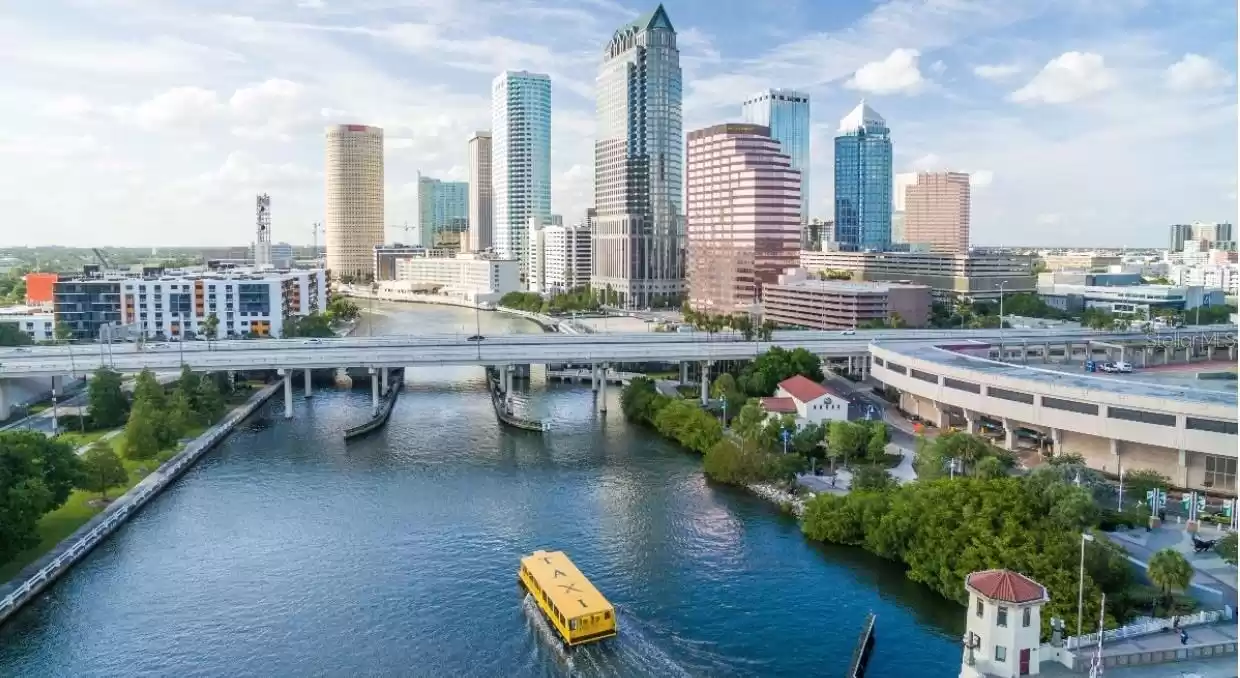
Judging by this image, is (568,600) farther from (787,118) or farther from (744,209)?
(787,118)

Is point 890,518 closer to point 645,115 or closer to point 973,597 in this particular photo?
point 973,597

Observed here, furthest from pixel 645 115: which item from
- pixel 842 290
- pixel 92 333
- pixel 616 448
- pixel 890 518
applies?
pixel 890 518

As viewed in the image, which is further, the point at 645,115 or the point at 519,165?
the point at 519,165

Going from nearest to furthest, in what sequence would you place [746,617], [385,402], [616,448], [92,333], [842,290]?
[746,617], [616,448], [385,402], [92,333], [842,290]

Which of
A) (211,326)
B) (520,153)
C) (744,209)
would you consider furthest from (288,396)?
(520,153)

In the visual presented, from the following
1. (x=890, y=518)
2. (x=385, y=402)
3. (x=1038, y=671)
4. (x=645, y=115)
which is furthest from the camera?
(x=645, y=115)

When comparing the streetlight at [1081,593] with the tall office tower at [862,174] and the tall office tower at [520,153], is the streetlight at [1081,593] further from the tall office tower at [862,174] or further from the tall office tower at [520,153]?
the tall office tower at [862,174]

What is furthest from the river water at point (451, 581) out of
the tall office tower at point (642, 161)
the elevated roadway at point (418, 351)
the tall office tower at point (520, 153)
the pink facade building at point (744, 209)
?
the tall office tower at point (520, 153)
